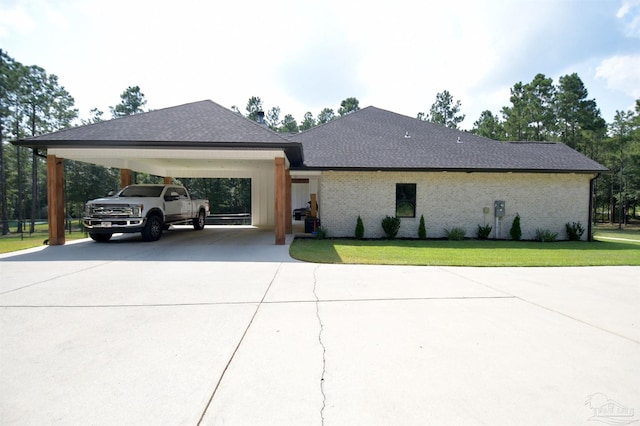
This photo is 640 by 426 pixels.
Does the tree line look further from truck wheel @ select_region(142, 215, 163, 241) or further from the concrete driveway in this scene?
the concrete driveway

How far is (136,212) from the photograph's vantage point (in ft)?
37.0

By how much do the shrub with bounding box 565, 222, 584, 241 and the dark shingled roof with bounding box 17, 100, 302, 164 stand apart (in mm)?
13526

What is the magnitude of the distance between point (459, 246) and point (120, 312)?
11.7 metres

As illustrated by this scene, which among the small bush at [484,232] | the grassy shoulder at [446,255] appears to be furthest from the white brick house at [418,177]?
the grassy shoulder at [446,255]

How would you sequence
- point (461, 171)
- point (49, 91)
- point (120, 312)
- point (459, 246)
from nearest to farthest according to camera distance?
1. point (120, 312)
2. point (459, 246)
3. point (461, 171)
4. point (49, 91)

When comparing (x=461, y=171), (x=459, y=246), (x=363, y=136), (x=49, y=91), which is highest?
(x=49, y=91)

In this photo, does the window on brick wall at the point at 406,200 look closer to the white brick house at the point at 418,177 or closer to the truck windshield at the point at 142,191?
the white brick house at the point at 418,177

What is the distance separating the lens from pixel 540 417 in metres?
2.46

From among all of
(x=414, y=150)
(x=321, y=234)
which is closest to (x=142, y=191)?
(x=321, y=234)

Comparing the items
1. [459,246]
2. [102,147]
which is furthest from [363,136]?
[102,147]

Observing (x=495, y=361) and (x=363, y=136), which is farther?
(x=363, y=136)

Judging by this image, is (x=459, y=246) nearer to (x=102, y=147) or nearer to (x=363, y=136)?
(x=363, y=136)

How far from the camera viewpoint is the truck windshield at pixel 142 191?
1259 centimetres

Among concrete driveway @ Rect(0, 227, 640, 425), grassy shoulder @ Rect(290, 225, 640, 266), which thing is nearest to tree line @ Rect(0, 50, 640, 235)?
grassy shoulder @ Rect(290, 225, 640, 266)
